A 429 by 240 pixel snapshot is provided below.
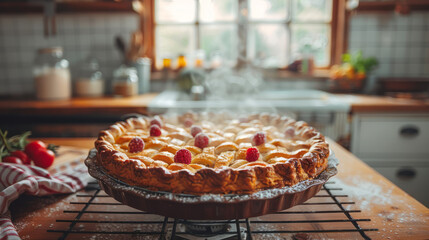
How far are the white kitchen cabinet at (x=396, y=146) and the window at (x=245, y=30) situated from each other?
0.99 m

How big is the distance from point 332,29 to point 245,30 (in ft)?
2.56

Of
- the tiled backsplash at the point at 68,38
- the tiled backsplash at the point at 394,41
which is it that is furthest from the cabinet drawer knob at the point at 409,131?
the tiled backsplash at the point at 68,38

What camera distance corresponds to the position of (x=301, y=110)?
238 cm

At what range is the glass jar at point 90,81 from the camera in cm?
287

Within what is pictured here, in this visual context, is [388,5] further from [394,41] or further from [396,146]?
[396,146]

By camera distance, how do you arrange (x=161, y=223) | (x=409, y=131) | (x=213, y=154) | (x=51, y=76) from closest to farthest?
(x=161, y=223)
(x=213, y=154)
(x=409, y=131)
(x=51, y=76)

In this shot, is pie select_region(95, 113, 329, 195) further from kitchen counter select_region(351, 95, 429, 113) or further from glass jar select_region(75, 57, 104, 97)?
glass jar select_region(75, 57, 104, 97)

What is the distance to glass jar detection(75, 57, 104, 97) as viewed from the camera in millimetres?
2874

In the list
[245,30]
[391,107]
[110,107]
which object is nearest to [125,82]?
[110,107]

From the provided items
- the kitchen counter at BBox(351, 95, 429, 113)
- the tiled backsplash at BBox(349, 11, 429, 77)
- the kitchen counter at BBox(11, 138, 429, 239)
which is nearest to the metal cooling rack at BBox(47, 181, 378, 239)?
the kitchen counter at BBox(11, 138, 429, 239)

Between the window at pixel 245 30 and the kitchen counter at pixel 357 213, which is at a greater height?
the window at pixel 245 30

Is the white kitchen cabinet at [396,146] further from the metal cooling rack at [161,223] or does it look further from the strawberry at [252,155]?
the strawberry at [252,155]

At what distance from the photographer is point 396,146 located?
7.88 ft

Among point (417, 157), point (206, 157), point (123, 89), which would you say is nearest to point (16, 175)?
point (206, 157)
